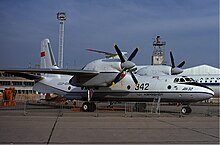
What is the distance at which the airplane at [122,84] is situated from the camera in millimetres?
19797

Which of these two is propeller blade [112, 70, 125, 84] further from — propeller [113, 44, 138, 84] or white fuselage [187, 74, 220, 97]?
white fuselage [187, 74, 220, 97]

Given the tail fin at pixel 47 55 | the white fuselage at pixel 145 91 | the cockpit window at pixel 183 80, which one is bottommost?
the white fuselage at pixel 145 91

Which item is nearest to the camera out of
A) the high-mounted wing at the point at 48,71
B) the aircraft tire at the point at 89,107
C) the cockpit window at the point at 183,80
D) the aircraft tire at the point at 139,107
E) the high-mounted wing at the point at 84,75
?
the cockpit window at the point at 183,80

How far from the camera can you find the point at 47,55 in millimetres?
29125

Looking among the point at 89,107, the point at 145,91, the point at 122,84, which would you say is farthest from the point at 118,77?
the point at 89,107

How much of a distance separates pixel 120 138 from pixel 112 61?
13.4 m

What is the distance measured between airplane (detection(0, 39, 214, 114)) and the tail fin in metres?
5.94

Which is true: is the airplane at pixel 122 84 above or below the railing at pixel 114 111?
above

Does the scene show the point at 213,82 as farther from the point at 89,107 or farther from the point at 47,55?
the point at 47,55

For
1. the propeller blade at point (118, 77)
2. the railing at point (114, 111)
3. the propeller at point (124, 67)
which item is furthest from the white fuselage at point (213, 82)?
the propeller blade at point (118, 77)

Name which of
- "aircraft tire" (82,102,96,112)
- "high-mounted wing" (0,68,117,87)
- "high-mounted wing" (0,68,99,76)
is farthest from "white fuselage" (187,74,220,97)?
"high-mounted wing" (0,68,99,76)

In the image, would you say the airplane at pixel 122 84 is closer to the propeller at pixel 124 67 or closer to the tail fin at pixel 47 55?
the propeller at pixel 124 67

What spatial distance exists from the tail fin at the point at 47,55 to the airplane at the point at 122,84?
5.94 meters

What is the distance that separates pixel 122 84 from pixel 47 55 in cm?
1050
